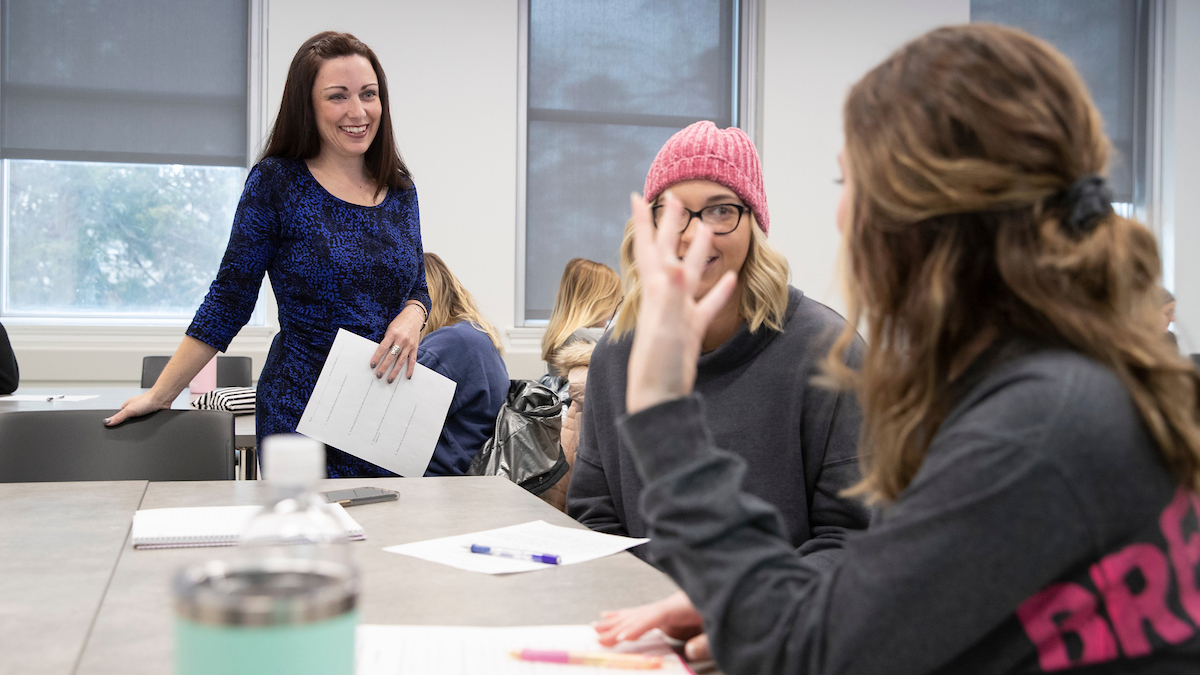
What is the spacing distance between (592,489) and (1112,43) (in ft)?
18.2

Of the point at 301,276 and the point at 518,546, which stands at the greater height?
the point at 301,276

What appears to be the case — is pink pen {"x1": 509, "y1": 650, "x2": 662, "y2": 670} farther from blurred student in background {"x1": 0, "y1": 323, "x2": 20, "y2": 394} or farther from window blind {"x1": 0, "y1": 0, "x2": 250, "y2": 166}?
window blind {"x1": 0, "y1": 0, "x2": 250, "y2": 166}

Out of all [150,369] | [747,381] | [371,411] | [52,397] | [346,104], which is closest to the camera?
[747,381]

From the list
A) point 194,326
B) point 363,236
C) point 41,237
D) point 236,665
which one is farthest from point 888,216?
point 41,237

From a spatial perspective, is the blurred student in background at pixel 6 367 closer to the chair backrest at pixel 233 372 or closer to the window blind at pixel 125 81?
the chair backrest at pixel 233 372

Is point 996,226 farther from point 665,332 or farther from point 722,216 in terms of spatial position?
point 722,216

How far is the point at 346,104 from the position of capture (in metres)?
1.90

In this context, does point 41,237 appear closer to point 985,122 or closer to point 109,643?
point 109,643

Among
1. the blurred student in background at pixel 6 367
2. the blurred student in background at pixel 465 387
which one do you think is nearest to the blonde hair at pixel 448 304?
the blurred student in background at pixel 465 387

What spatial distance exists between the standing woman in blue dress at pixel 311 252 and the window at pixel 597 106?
3002 millimetres

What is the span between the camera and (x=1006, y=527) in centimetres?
57

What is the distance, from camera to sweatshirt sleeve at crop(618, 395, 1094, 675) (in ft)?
1.87

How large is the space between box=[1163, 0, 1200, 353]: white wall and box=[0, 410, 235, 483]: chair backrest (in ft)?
18.3

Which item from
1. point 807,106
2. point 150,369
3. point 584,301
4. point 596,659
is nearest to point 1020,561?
point 596,659
